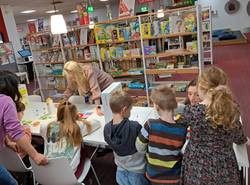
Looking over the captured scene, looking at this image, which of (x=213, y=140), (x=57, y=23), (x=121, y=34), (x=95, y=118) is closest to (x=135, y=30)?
(x=121, y=34)

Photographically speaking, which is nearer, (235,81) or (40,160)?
(40,160)

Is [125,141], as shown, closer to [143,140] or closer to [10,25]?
[143,140]

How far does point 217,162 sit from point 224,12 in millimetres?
13182

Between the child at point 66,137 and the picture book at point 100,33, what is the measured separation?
266 centimetres

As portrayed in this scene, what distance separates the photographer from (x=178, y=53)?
4074mm

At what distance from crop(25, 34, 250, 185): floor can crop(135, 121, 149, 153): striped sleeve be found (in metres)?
1.14

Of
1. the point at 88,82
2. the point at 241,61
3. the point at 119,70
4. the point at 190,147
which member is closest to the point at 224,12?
the point at 241,61

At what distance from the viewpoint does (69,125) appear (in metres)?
2.07

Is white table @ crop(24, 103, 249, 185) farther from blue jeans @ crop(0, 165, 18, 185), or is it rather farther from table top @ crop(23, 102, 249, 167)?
blue jeans @ crop(0, 165, 18, 185)

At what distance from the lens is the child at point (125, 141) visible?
5.90ft

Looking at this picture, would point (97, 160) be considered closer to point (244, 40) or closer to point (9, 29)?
point (9, 29)

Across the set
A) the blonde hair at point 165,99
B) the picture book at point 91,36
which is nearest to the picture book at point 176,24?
the picture book at point 91,36

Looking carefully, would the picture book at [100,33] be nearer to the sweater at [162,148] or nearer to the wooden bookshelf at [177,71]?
the wooden bookshelf at [177,71]

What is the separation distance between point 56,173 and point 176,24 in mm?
3091
